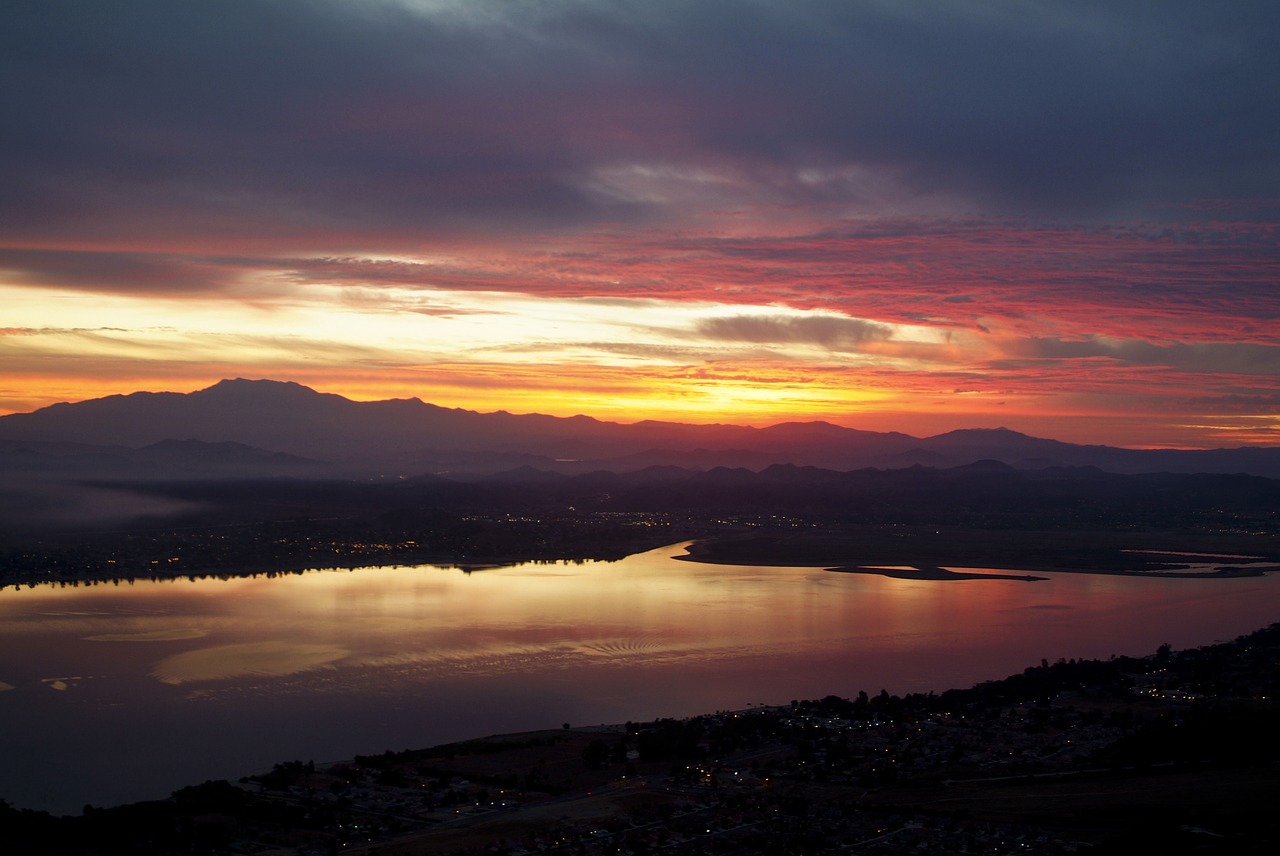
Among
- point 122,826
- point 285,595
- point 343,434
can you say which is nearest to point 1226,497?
point 285,595

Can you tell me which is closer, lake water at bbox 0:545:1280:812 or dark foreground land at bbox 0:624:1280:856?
dark foreground land at bbox 0:624:1280:856

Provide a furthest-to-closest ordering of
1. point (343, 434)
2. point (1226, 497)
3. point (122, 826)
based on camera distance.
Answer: point (343, 434)
point (1226, 497)
point (122, 826)

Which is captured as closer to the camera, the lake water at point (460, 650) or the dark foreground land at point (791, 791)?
the dark foreground land at point (791, 791)

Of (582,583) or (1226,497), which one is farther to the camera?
(1226,497)

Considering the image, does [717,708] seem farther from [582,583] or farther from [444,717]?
[582,583]
